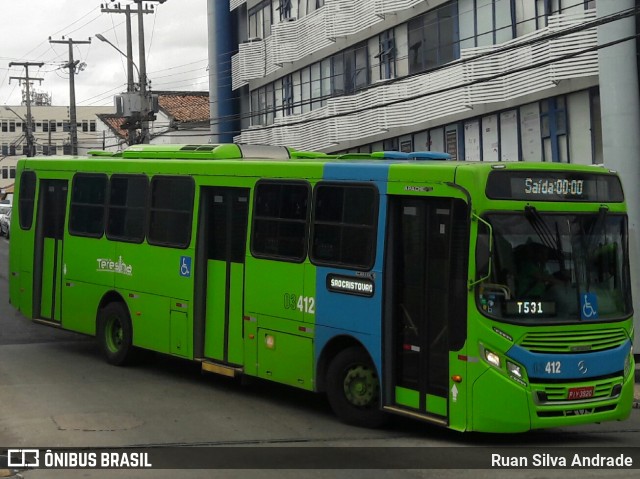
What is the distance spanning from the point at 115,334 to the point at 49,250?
2.30m

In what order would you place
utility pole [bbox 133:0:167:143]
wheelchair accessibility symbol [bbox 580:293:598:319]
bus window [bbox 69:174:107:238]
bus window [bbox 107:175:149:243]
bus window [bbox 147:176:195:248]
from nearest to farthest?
wheelchair accessibility symbol [bbox 580:293:598:319], bus window [bbox 147:176:195:248], bus window [bbox 107:175:149:243], bus window [bbox 69:174:107:238], utility pole [bbox 133:0:167:143]

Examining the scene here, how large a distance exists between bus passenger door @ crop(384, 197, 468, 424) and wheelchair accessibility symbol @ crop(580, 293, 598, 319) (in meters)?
1.24

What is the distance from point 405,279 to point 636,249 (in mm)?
10368

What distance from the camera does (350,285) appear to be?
12328 millimetres

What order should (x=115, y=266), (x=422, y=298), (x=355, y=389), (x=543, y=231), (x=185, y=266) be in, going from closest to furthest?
(x=543, y=231)
(x=422, y=298)
(x=355, y=389)
(x=185, y=266)
(x=115, y=266)

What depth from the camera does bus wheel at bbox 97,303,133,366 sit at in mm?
16281

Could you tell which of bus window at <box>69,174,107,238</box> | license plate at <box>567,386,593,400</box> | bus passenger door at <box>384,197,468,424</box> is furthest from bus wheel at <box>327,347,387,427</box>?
bus window at <box>69,174,107,238</box>

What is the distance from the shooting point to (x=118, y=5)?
4622 centimetres

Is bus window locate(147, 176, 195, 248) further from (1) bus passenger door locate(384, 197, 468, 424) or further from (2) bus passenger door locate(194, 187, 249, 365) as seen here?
(1) bus passenger door locate(384, 197, 468, 424)

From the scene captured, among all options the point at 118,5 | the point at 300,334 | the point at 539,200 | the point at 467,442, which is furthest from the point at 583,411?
the point at 118,5

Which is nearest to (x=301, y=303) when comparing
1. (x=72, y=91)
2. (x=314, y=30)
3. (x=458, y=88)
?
(x=458, y=88)

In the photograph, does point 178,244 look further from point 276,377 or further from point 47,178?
point 47,178

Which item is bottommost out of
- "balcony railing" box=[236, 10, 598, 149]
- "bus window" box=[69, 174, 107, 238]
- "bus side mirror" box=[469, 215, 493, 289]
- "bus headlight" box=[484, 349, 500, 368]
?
"bus headlight" box=[484, 349, 500, 368]

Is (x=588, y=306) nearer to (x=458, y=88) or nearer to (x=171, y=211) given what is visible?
(x=171, y=211)
